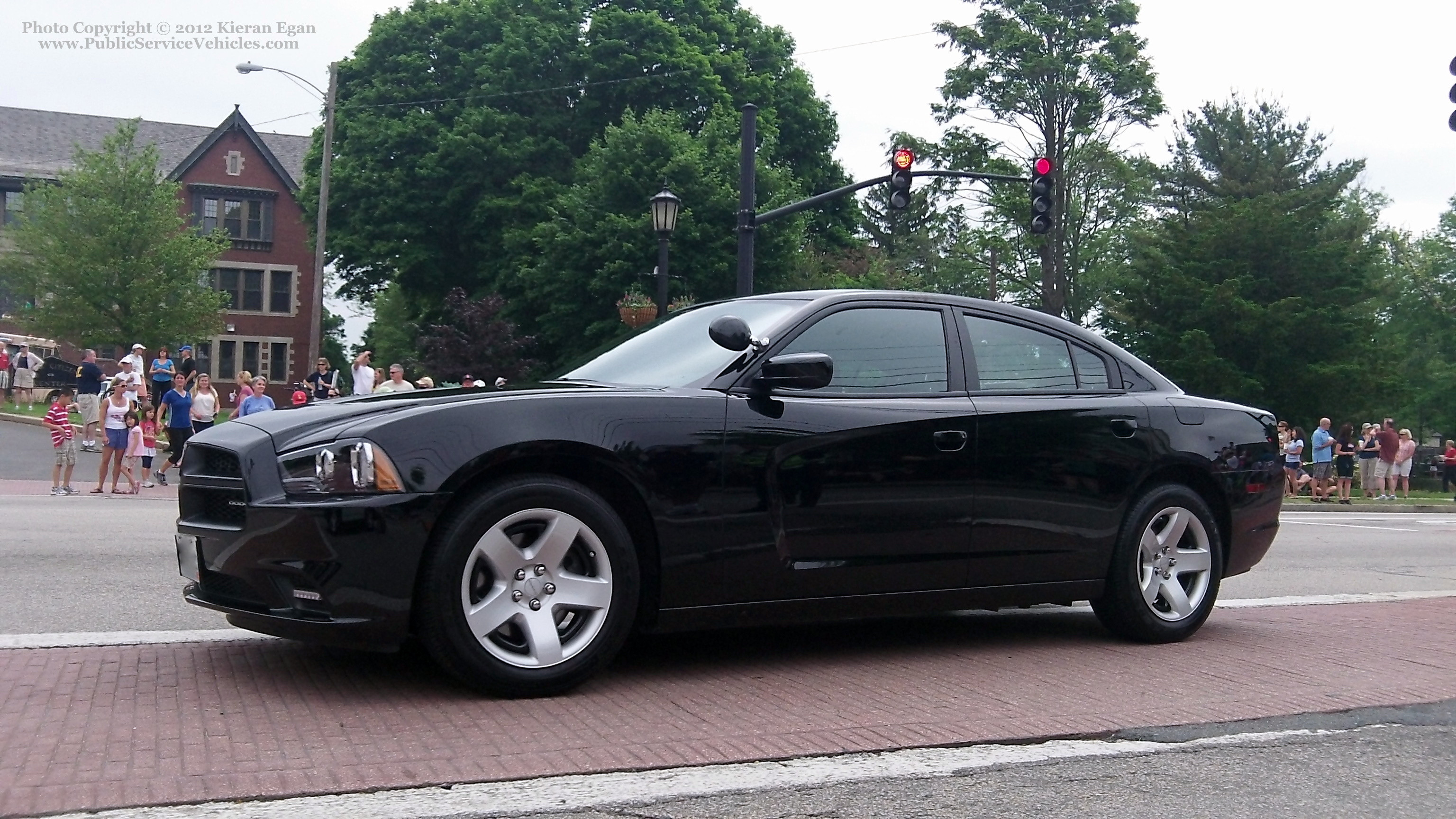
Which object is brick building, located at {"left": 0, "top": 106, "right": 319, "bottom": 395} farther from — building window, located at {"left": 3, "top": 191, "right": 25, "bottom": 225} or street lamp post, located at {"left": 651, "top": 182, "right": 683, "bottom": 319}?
street lamp post, located at {"left": 651, "top": 182, "right": 683, "bottom": 319}

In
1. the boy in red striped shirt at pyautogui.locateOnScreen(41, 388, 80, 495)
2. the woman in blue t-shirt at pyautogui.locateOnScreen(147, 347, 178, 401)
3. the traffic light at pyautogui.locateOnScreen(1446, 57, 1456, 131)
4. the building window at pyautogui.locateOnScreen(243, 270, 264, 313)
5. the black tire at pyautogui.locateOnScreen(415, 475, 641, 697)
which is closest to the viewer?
the black tire at pyautogui.locateOnScreen(415, 475, 641, 697)

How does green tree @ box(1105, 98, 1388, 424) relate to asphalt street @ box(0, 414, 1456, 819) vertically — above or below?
above

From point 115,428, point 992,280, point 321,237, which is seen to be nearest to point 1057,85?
point 992,280

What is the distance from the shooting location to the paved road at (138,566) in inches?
253

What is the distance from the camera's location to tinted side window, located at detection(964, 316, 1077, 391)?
6023 millimetres

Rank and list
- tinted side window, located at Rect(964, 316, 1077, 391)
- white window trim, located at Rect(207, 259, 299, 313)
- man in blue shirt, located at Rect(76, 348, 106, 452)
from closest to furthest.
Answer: tinted side window, located at Rect(964, 316, 1077, 391), man in blue shirt, located at Rect(76, 348, 106, 452), white window trim, located at Rect(207, 259, 299, 313)

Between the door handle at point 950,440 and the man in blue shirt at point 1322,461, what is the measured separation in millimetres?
23538

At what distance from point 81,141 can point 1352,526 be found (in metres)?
57.0

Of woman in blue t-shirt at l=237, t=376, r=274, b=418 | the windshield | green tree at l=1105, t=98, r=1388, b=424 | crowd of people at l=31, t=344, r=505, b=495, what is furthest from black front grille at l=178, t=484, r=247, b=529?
green tree at l=1105, t=98, r=1388, b=424

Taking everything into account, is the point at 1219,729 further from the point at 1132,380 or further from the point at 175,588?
the point at 175,588

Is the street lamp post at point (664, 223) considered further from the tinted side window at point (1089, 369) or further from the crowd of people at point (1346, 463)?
the tinted side window at point (1089, 369)

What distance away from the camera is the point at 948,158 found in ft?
148

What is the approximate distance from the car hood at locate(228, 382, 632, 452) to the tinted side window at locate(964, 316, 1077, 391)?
1.64 metres

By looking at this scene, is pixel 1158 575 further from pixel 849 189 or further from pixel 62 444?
pixel 849 189
